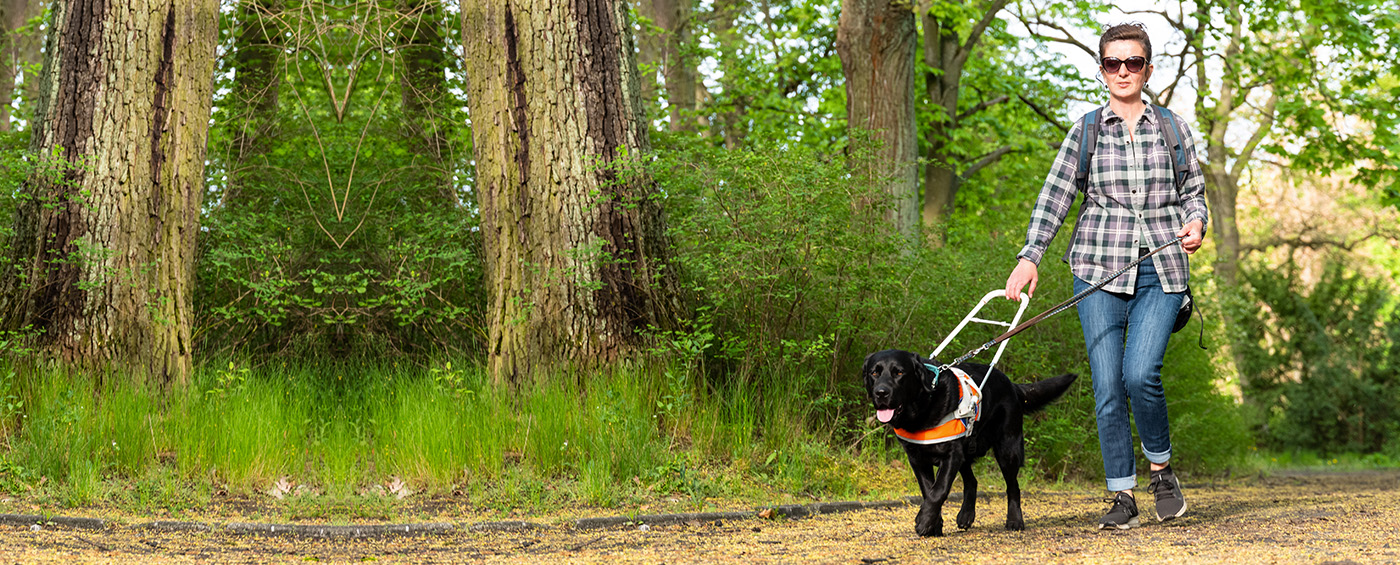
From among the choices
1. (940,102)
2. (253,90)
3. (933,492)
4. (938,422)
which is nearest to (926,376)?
(938,422)

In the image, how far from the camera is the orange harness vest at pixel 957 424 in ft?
15.6

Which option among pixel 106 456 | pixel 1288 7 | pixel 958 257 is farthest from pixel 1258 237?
pixel 106 456

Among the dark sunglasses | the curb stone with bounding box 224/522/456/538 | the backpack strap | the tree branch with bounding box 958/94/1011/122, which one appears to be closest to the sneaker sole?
the backpack strap

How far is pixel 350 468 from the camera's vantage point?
6.04m

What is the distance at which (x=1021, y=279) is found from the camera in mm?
4969

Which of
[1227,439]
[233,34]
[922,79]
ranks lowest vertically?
[1227,439]

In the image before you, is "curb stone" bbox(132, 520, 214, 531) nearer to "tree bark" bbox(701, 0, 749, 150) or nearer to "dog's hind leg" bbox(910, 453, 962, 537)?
"dog's hind leg" bbox(910, 453, 962, 537)

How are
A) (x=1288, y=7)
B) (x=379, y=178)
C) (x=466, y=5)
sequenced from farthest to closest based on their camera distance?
(x=1288, y=7) < (x=379, y=178) < (x=466, y=5)

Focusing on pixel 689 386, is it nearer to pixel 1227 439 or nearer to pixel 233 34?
pixel 233 34

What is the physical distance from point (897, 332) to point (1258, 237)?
25.8 m

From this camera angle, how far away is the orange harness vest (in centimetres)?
476

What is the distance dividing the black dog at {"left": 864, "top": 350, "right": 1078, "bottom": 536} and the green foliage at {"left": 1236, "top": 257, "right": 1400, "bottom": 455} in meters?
14.4

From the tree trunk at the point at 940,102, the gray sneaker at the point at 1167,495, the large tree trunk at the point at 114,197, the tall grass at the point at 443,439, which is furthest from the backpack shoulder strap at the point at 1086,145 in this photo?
the tree trunk at the point at 940,102

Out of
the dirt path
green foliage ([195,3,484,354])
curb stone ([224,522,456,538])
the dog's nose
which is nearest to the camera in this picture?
the dirt path
